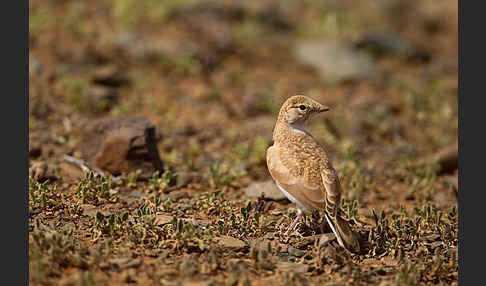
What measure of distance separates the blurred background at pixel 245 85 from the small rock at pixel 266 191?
0.21m

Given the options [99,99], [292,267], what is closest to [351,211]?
[292,267]

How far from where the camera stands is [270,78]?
12734 millimetres

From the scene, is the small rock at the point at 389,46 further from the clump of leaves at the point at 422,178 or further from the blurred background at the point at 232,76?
the clump of leaves at the point at 422,178

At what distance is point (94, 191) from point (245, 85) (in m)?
5.69

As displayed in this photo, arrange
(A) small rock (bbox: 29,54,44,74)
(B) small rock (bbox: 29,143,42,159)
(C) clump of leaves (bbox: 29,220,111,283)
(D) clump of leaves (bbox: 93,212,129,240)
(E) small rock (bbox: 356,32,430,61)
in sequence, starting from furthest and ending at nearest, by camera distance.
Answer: (E) small rock (bbox: 356,32,430,61) → (A) small rock (bbox: 29,54,44,74) → (B) small rock (bbox: 29,143,42,159) → (D) clump of leaves (bbox: 93,212,129,240) → (C) clump of leaves (bbox: 29,220,111,283)

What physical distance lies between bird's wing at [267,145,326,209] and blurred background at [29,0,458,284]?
1.66 metres

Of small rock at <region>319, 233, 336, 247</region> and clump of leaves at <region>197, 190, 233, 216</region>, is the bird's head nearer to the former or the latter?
clump of leaves at <region>197, 190, 233, 216</region>

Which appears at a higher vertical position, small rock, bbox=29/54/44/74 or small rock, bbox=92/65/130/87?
small rock, bbox=29/54/44/74

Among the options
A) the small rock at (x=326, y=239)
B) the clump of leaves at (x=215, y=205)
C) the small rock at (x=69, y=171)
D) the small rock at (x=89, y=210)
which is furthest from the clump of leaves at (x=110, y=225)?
the small rock at (x=326, y=239)

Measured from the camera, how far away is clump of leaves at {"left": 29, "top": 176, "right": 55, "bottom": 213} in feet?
22.0

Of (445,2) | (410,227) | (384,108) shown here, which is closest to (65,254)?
(410,227)

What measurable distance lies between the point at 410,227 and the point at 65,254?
397cm

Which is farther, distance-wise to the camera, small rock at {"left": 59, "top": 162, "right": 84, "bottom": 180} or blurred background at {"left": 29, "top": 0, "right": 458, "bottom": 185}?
blurred background at {"left": 29, "top": 0, "right": 458, "bottom": 185}

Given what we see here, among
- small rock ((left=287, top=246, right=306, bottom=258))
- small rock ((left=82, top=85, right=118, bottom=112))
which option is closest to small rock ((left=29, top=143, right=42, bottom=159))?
small rock ((left=82, top=85, right=118, bottom=112))
